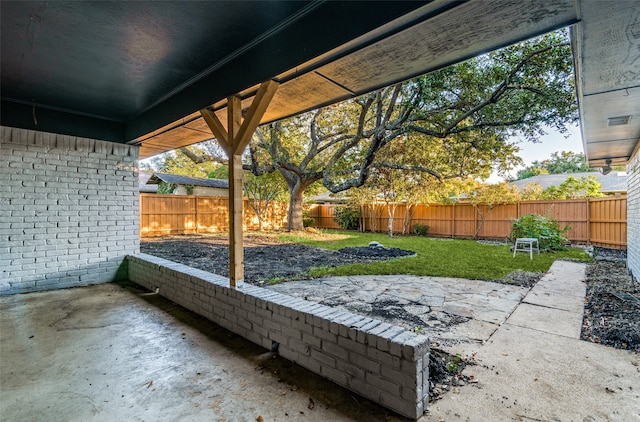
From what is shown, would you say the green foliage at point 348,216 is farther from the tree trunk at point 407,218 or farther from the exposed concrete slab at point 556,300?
the exposed concrete slab at point 556,300

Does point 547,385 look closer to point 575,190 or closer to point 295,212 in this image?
point 295,212

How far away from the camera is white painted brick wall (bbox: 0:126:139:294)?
4.01 metres

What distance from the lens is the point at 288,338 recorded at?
231 cm

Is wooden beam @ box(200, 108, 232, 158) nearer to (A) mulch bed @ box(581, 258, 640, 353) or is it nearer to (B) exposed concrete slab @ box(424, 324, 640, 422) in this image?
(B) exposed concrete slab @ box(424, 324, 640, 422)

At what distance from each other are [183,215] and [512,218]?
12809 mm

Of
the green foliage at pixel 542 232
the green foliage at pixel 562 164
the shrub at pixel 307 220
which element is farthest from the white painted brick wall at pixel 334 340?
the green foliage at pixel 562 164

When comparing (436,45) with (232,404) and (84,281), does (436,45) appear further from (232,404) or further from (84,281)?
(84,281)

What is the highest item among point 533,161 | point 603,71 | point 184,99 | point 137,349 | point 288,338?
point 533,161

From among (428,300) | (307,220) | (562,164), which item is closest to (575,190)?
(307,220)

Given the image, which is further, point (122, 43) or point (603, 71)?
point (122, 43)

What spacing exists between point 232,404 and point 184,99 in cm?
306

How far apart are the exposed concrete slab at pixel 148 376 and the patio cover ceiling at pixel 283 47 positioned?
223 centimetres

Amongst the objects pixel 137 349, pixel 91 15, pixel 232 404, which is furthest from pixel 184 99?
pixel 232 404

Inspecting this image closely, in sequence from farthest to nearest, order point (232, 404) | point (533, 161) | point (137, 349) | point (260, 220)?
point (533, 161) < point (260, 220) < point (137, 349) < point (232, 404)
